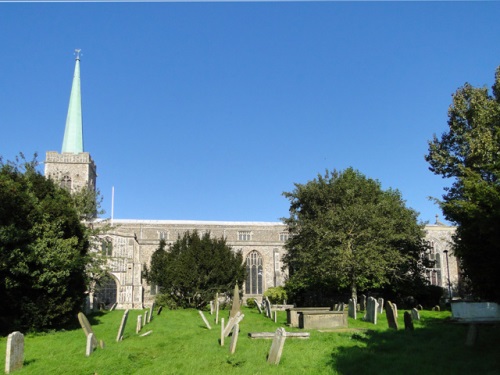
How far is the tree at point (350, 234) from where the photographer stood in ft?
87.1

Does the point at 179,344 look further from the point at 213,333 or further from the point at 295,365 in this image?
the point at 295,365

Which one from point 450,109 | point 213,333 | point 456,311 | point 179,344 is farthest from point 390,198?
point 179,344

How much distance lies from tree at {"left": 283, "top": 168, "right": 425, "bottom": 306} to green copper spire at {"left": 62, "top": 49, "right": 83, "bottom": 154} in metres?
30.7

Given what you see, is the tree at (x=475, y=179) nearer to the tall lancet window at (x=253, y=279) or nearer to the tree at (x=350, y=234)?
the tree at (x=350, y=234)

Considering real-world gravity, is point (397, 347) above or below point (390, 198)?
below

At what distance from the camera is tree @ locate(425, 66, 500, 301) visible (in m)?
12.9

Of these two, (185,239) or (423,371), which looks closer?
(423,371)

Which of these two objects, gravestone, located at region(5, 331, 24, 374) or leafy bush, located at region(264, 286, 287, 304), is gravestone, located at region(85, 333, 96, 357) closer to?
gravestone, located at region(5, 331, 24, 374)

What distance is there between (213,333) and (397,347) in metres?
5.88

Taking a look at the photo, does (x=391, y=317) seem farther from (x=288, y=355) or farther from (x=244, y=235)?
(x=244, y=235)

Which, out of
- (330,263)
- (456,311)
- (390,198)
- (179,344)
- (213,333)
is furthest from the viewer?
(390,198)

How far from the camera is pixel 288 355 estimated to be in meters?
10.7

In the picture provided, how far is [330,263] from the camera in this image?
26188 millimetres

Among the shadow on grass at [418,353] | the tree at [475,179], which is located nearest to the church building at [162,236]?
the tree at [475,179]
